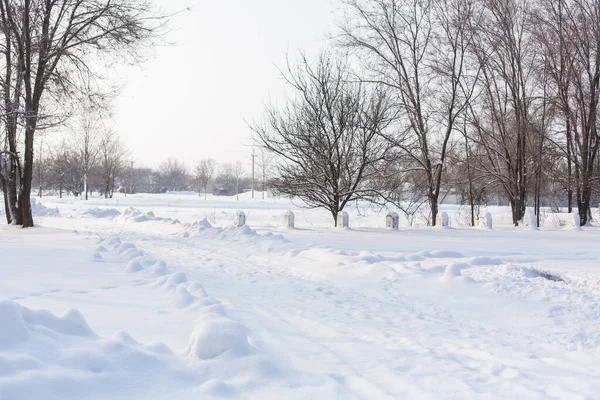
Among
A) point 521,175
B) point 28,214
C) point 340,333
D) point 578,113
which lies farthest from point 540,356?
point 578,113

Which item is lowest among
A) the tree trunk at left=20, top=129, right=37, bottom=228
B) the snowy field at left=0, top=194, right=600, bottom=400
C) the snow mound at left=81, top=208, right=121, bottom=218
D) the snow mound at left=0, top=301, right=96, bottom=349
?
the snowy field at left=0, top=194, right=600, bottom=400

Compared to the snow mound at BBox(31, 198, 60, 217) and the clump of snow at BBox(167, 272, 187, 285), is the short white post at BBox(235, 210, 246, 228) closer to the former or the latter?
the clump of snow at BBox(167, 272, 187, 285)

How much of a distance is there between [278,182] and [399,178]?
209 inches

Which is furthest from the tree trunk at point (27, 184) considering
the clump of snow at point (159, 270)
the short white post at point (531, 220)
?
the short white post at point (531, 220)

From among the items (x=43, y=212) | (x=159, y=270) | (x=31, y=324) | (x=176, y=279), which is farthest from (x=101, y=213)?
(x=31, y=324)

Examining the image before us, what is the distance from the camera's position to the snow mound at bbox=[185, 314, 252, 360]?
329 cm

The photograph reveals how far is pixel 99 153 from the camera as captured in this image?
5284 cm

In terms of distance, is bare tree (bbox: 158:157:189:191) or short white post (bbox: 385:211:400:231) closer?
short white post (bbox: 385:211:400:231)

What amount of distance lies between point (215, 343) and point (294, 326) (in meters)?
1.45

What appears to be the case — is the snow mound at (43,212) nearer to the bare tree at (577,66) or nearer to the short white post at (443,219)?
the short white post at (443,219)

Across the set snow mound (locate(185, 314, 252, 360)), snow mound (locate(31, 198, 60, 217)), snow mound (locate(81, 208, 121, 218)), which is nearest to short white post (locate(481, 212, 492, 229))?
snow mound (locate(185, 314, 252, 360))

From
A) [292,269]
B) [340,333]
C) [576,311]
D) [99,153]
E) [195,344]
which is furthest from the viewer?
[99,153]

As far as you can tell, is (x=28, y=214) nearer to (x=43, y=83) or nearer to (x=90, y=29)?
(x=43, y=83)

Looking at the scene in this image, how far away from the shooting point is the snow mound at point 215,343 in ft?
10.8
